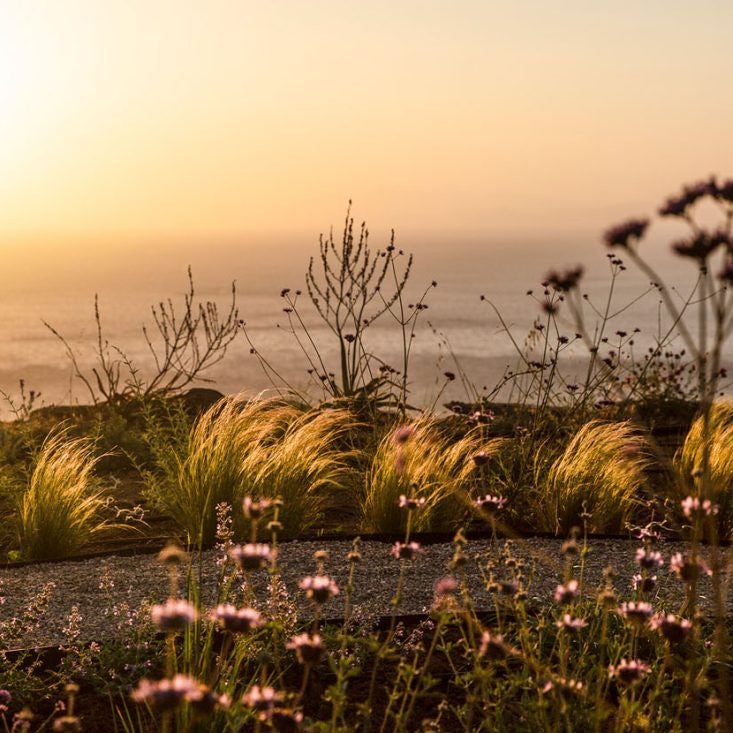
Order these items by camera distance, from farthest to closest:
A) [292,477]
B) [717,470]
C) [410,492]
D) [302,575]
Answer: [717,470], [292,477], [410,492], [302,575]

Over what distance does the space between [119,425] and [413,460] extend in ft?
12.9

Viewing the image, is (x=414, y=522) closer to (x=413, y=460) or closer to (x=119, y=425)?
(x=413, y=460)

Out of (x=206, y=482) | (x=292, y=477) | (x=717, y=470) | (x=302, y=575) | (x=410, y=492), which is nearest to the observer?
(x=302, y=575)

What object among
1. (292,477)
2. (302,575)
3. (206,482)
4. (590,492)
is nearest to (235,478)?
(206,482)

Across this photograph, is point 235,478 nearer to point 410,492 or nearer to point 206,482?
point 206,482

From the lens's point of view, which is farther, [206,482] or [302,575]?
[206,482]

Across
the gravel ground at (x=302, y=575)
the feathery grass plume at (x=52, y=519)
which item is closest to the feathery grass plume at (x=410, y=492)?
the gravel ground at (x=302, y=575)

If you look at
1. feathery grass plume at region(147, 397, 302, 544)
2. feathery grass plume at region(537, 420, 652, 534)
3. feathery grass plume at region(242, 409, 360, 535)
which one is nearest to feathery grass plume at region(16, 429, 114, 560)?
feathery grass plume at region(147, 397, 302, 544)

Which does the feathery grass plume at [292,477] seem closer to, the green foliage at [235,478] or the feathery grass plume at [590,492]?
the green foliage at [235,478]

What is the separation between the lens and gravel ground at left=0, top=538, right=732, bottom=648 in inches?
156

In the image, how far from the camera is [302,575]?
4621 millimetres

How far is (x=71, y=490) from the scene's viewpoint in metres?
5.64

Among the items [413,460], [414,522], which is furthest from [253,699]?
[413,460]

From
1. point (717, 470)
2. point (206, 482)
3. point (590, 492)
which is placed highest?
point (717, 470)
